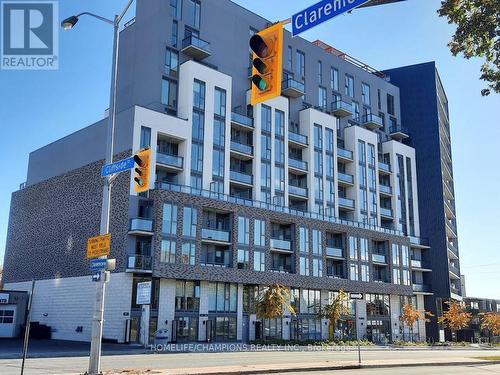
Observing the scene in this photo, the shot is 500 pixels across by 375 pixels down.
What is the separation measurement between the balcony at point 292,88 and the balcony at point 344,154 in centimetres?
915

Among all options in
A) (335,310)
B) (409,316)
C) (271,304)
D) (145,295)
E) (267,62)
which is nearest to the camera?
(267,62)

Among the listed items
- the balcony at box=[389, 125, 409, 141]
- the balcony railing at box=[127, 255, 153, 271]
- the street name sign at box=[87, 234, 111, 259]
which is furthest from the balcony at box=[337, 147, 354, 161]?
the street name sign at box=[87, 234, 111, 259]

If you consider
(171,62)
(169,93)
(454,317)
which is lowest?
(454,317)

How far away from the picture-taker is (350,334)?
210 feet

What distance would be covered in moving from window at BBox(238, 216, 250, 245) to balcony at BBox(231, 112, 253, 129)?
411 inches

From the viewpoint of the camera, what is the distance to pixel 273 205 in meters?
57.5

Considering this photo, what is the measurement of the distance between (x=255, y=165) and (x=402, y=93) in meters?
39.0

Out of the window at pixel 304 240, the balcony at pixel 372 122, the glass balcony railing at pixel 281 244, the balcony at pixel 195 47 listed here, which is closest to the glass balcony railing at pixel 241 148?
the balcony at pixel 195 47

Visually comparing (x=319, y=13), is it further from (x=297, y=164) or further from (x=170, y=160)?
(x=297, y=164)

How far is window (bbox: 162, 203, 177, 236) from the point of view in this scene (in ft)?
156

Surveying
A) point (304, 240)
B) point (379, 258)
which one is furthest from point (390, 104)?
point (304, 240)

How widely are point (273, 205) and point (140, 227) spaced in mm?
16285

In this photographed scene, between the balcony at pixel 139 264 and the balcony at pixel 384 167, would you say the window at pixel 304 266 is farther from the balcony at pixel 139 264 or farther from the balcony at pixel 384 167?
the balcony at pixel 384 167

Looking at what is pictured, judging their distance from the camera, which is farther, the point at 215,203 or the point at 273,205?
the point at 273,205
